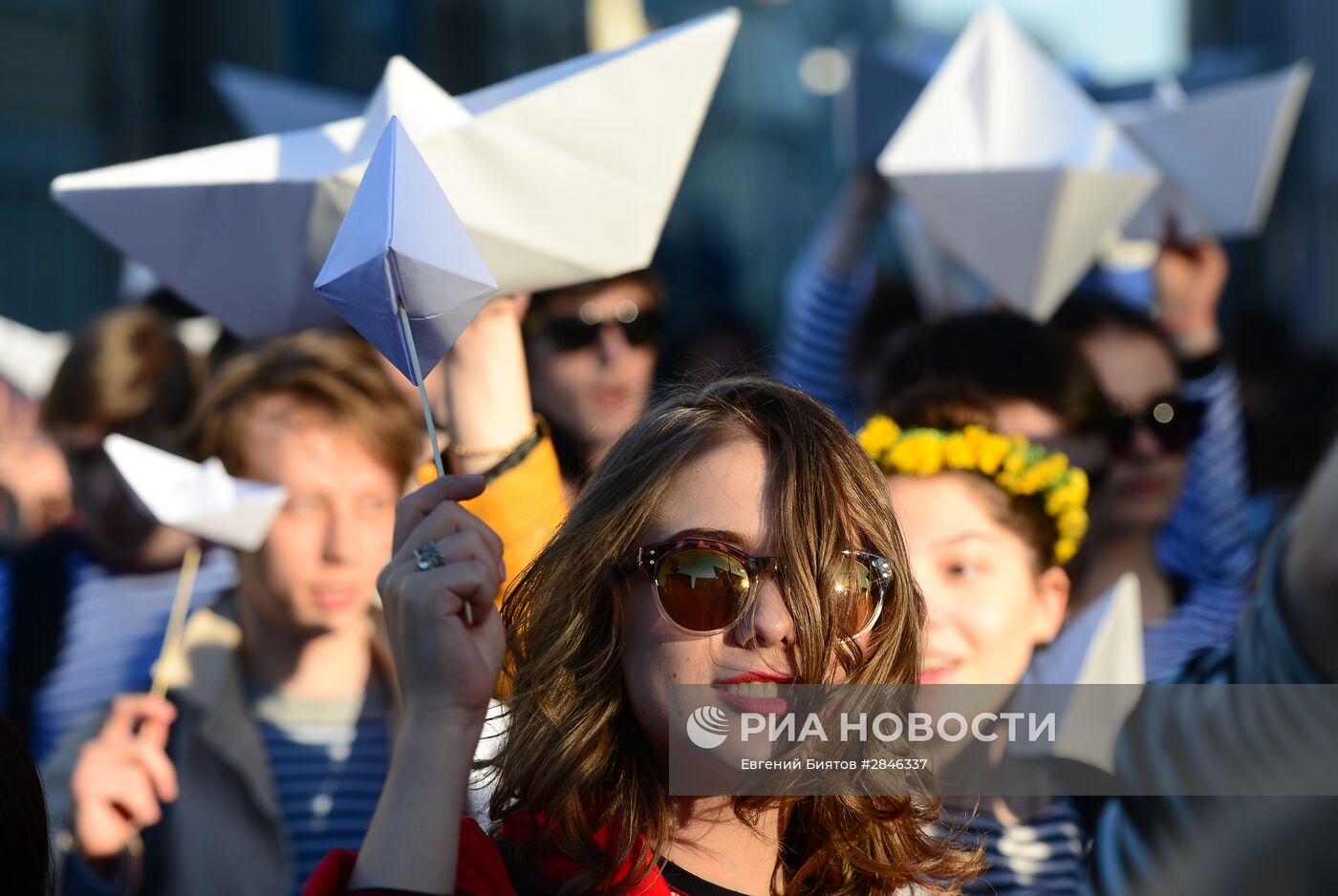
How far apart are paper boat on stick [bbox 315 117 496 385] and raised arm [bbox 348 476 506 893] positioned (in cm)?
24

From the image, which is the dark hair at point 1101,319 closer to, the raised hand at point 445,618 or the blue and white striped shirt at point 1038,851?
the blue and white striped shirt at point 1038,851

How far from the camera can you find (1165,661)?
10.2ft

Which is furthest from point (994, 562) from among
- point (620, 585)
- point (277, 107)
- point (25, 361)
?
point (25, 361)

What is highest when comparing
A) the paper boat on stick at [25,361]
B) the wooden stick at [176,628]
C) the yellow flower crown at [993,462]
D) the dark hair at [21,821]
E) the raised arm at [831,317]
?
the raised arm at [831,317]

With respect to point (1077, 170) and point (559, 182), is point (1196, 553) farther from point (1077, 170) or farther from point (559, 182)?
point (559, 182)

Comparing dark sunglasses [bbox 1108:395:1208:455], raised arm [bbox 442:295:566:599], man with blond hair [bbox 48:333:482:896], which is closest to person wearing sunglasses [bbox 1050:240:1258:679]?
dark sunglasses [bbox 1108:395:1208:455]

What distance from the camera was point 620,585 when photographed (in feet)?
5.41

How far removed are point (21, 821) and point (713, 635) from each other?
73 cm

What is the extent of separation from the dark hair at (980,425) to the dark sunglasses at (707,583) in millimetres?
868

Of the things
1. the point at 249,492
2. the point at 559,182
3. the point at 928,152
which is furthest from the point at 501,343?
the point at 928,152

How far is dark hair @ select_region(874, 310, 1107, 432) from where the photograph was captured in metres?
2.91

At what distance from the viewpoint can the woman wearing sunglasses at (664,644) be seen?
1.44 metres

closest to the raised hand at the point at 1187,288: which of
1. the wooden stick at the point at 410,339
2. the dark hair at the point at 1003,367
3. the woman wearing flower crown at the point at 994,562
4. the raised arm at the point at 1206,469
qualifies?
the raised arm at the point at 1206,469

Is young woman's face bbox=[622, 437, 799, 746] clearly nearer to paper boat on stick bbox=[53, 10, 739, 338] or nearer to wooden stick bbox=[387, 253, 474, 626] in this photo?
wooden stick bbox=[387, 253, 474, 626]
